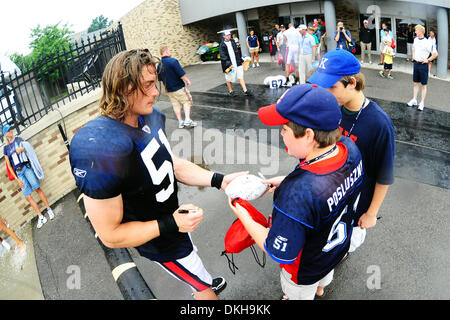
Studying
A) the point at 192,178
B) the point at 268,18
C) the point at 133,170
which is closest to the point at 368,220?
the point at 192,178

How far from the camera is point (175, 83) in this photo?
8.43 meters

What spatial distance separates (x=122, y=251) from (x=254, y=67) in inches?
569

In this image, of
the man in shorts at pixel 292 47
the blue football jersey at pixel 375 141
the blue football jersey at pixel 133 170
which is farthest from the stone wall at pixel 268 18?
the blue football jersey at pixel 133 170

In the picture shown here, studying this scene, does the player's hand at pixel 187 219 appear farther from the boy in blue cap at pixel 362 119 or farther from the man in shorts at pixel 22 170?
the man in shorts at pixel 22 170

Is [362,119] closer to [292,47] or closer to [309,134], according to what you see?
[309,134]

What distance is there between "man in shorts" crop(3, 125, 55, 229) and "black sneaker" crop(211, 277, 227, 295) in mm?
3866

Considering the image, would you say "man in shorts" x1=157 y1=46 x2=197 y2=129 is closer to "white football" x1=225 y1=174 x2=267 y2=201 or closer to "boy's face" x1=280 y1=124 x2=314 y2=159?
"white football" x1=225 y1=174 x2=267 y2=201

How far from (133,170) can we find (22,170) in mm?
4845

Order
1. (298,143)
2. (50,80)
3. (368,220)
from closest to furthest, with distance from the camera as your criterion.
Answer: (298,143), (368,220), (50,80)

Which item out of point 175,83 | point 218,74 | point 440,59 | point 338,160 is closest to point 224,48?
point 175,83

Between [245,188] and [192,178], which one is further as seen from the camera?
[192,178]

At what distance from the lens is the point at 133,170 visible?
6.33ft

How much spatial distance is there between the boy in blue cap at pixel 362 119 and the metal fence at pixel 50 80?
16.2 feet
